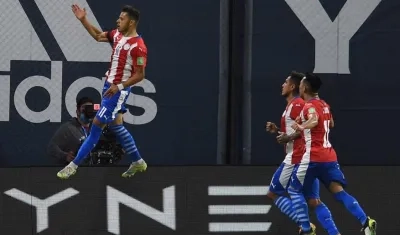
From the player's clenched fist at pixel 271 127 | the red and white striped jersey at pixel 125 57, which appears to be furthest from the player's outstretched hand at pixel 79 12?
the player's clenched fist at pixel 271 127

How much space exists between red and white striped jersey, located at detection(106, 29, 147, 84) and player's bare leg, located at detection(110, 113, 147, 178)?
39 centimetres

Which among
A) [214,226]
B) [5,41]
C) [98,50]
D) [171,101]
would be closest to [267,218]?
[214,226]

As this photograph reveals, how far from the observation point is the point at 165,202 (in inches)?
492

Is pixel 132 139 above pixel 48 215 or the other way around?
above

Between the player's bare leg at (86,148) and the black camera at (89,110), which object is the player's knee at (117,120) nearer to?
the player's bare leg at (86,148)

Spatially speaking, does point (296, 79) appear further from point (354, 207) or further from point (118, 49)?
point (118, 49)

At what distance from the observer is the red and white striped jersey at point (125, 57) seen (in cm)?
1189

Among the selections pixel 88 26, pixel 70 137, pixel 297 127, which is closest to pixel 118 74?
pixel 88 26

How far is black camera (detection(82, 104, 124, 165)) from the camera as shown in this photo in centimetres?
1252

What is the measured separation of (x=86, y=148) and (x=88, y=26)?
120cm

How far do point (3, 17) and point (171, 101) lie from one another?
6.46 ft

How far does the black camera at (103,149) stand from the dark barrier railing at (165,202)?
0.27 m

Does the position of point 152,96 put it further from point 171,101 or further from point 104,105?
point 104,105

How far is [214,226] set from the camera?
41.1ft
